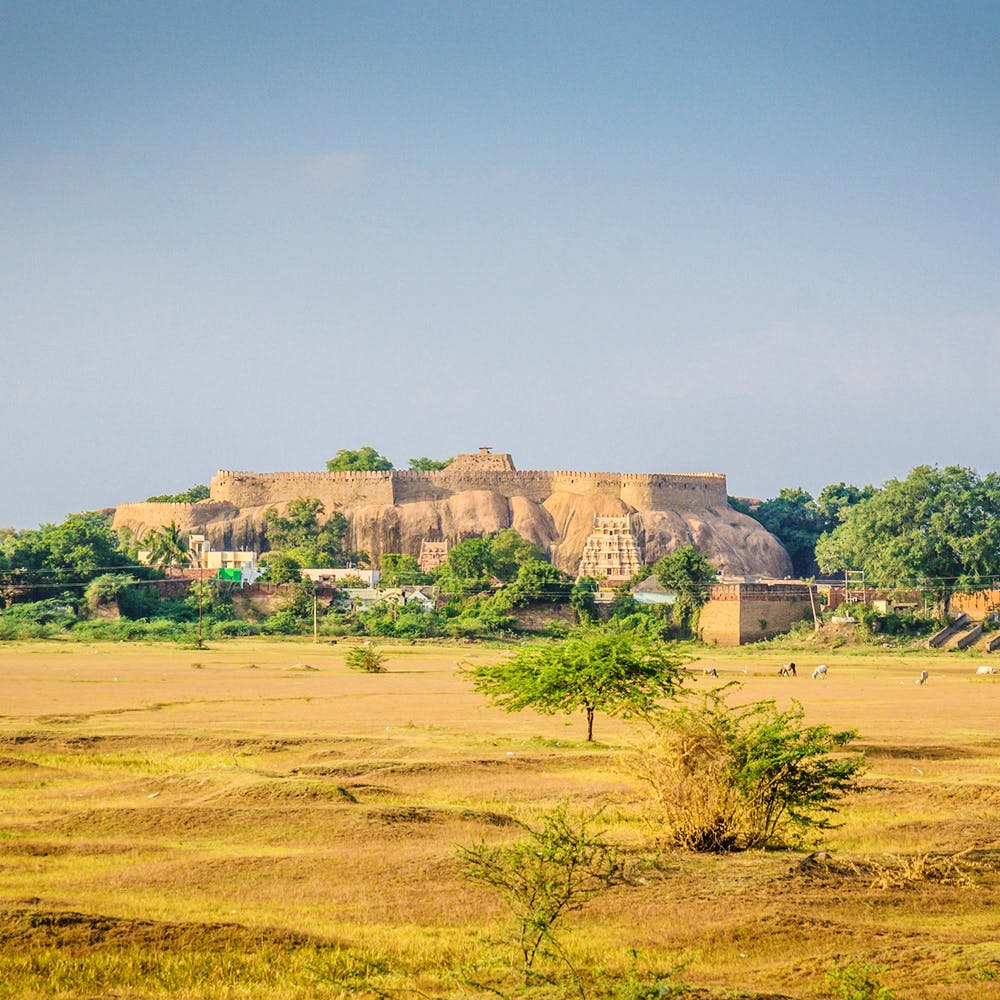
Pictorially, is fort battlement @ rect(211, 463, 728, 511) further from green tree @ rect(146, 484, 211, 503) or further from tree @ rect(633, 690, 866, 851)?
tree @ rect(633, 690, 866, 851)

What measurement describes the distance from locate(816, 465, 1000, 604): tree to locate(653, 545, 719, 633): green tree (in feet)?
21.6

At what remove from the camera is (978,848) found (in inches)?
515

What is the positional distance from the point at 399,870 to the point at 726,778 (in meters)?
2.88

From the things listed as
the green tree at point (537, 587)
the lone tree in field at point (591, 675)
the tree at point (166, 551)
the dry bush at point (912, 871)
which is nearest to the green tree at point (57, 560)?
the tree at point (166, 551)

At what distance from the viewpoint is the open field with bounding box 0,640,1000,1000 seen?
9.30 m

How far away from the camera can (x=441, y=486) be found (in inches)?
3378

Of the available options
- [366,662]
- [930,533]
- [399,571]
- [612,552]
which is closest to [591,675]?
[366,662]

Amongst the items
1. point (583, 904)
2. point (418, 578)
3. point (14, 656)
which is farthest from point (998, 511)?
point (583, 904)

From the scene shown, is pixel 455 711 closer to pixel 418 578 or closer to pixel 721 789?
pixel 721 789

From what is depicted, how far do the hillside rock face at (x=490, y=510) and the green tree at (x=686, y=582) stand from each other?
17.7 m

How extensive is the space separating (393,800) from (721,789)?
4.29m

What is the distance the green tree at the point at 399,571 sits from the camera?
224 ft

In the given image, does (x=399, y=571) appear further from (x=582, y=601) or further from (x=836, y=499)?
(x=836, y=499)

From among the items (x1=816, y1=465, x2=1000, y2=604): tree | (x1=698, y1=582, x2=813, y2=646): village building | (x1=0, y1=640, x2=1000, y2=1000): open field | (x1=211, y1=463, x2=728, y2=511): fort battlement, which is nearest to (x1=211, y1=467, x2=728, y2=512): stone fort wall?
(x1=211, y1=463, x2=728, y2=511): fort battlement
